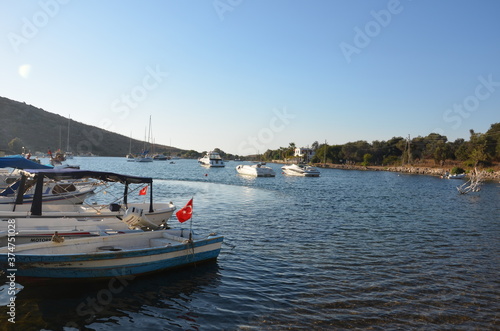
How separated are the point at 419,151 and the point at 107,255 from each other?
5640 inches

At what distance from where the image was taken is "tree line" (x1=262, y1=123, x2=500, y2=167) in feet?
330

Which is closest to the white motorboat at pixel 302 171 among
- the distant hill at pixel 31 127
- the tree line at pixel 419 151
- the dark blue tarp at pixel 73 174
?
the tree line at pixel 419 151

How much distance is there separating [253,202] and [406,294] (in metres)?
23.3

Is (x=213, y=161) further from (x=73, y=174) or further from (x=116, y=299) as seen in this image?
(x=116, y=299)

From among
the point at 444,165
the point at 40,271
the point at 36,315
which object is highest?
the point at 444,165

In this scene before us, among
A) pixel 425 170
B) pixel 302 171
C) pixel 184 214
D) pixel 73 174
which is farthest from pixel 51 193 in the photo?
pixel 425 170

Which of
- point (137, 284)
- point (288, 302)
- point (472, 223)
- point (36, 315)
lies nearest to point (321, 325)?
point (288, 302)

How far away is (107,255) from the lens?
36.4ft

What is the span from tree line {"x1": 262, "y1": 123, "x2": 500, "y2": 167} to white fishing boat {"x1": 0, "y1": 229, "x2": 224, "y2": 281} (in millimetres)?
109085

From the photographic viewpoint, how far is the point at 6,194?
69.4 ft

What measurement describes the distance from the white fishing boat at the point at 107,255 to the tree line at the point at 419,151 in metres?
109

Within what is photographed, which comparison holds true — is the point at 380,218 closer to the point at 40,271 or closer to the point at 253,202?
the point at 253,202

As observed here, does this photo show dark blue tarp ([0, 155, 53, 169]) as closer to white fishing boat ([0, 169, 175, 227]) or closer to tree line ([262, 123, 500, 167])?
white fishing boat ([0, 169, 175, 227])

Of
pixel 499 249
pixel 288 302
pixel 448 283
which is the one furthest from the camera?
pixel 499 249
